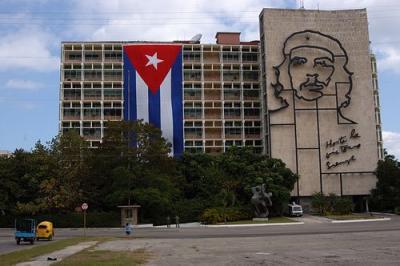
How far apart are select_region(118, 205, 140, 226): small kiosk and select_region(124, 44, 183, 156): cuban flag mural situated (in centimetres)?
3029

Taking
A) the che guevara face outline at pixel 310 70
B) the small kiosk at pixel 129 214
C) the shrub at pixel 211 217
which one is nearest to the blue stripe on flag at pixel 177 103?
the che guevara face outline at pixel 310 70

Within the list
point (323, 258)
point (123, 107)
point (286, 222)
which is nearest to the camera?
point (323, 258)

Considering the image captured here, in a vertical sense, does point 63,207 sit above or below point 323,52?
below

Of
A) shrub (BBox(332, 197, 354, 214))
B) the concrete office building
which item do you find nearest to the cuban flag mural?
the concrete office building

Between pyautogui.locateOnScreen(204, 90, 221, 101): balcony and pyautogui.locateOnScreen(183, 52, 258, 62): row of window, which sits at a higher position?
pyautogui.locateOnScreen(183, 52, 258, 62): row of window

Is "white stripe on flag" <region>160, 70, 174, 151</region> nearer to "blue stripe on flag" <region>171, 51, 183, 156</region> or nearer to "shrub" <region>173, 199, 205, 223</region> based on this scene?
"blue stripe on flag" <region>171, 51, 183, 156</region>

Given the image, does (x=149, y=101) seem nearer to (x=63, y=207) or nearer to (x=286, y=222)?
(x=63, y=207)

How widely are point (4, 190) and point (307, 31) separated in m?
61.5

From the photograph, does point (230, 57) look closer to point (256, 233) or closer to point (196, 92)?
point (196, 92)

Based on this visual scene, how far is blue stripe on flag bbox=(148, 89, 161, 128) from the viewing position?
105m

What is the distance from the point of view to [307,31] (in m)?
106

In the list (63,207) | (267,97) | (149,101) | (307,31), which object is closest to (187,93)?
(149,101)

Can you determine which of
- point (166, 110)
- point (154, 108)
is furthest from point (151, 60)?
point (166, 110)

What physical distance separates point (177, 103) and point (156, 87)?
500cm
